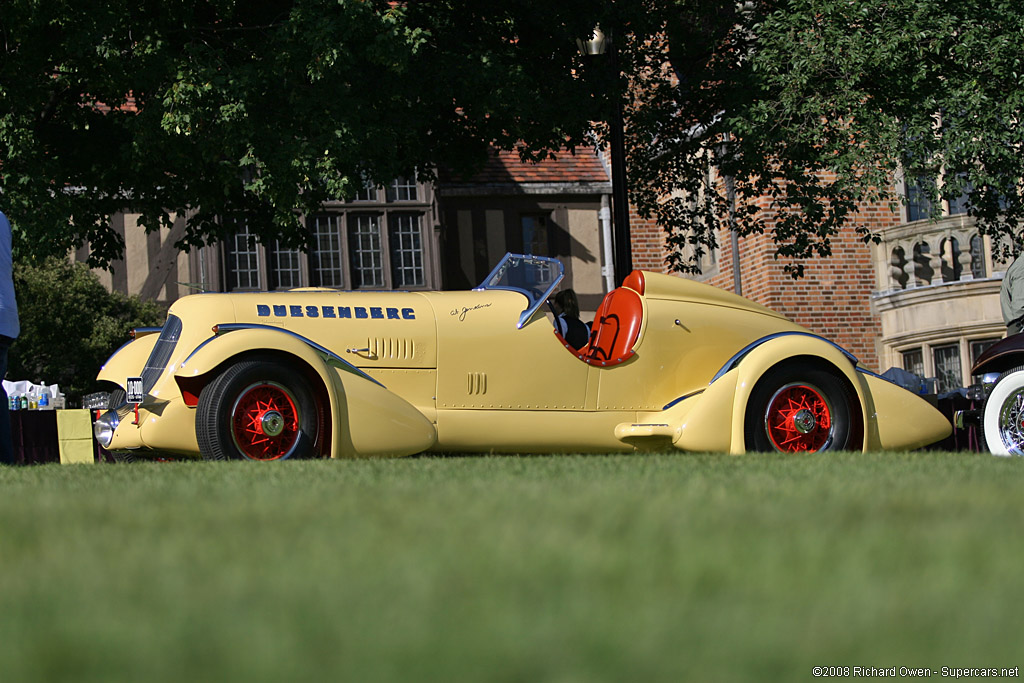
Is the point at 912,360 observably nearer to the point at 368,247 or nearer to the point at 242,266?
the point at 368,247

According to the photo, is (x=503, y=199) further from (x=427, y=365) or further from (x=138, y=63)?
(x=427, y=365)

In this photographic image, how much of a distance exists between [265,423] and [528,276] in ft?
7.74

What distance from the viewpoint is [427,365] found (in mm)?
7902

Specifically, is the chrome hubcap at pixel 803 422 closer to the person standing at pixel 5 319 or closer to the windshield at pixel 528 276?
the windshield at pixel 528 276

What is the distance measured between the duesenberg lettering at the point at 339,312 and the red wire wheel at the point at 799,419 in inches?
106

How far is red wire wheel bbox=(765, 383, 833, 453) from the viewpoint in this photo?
817 centimetres

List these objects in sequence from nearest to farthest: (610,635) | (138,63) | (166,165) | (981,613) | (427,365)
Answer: (610,635) < (981,613) < (427,365) < (138,63) < (166,165)

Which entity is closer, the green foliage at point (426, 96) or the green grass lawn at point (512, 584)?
the green grass lawn at point (512, 584)

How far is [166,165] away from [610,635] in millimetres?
13777

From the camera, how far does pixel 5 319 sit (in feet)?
26.7

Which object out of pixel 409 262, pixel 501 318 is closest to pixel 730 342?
pixel 501 318

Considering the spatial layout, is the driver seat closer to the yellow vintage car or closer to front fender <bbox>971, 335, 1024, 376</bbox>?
the yellow vintage car

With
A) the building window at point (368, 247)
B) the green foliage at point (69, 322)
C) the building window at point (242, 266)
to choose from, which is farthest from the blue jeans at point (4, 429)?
the building window at point (368, 247)

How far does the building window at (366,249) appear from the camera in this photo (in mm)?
27328
